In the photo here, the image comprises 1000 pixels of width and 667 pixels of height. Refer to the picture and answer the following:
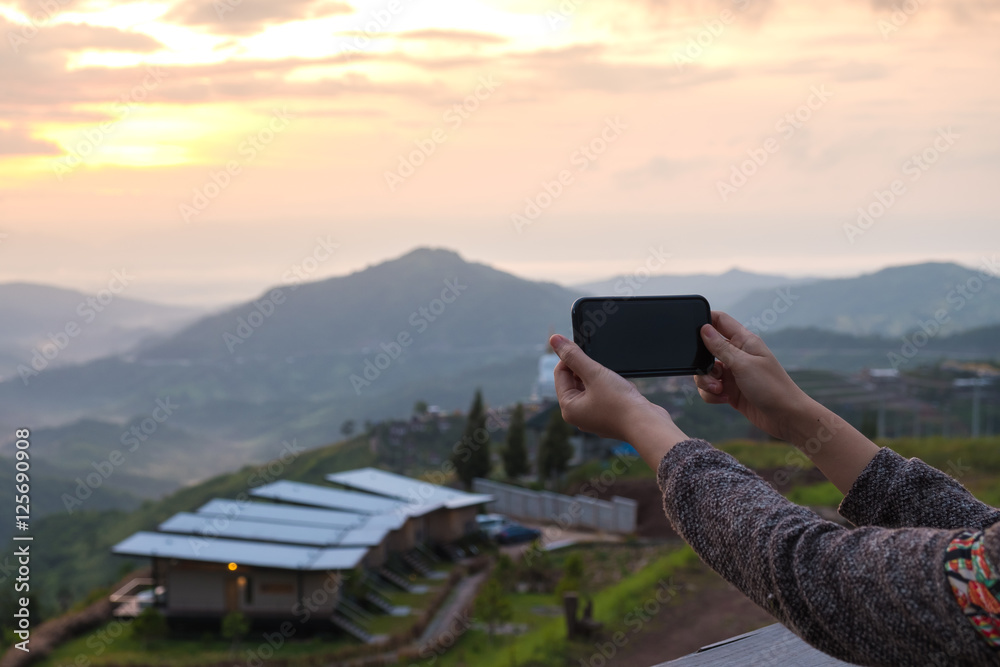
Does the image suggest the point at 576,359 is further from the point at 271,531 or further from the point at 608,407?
the point at 271,531

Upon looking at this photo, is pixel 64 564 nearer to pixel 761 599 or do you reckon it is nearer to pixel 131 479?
pixel 761 599

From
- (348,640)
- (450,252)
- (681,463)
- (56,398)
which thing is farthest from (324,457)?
(450,252)

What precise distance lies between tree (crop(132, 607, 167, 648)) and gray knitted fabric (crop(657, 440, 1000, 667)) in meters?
18.2

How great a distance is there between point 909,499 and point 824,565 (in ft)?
1.32

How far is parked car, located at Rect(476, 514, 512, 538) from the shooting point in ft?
79.7

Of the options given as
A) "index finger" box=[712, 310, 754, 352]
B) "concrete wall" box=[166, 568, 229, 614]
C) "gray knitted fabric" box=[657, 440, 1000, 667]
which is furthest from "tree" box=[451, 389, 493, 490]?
"gray knitted fabric" box=[657, 440, 1000, 667]

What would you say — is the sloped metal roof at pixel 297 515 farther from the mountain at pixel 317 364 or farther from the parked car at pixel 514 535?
the mountain at pixel 317 364

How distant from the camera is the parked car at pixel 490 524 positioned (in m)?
24.3

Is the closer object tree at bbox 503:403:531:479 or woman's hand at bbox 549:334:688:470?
woman's hand at bbox 549:334:688:470

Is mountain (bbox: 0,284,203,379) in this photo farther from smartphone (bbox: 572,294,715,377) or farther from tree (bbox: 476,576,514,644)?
smartphone (bbox: 572,294,715,377)

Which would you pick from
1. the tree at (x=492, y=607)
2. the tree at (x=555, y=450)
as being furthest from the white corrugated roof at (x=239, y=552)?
the tree at (x=555, y=450)

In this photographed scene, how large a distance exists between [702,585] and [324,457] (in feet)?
119

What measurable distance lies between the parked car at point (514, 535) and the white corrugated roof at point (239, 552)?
6.28 meters

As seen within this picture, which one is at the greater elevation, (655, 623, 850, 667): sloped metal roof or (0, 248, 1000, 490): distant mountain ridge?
(655, 623, 850, 667): sloped metal roof
